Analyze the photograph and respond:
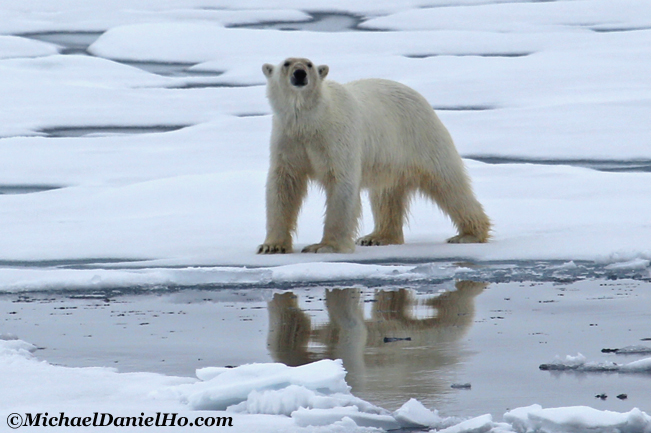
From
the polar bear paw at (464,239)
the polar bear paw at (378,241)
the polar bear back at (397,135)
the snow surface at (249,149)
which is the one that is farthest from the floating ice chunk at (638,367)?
the polar bear paw at (378,241)

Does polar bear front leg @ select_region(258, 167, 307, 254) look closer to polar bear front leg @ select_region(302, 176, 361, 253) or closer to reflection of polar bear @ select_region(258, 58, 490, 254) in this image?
reflection of polar bear @ select_region(258, 58, 490, 254)

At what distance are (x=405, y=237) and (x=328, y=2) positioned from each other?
52.2 ft

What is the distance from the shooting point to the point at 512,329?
3.83 metres

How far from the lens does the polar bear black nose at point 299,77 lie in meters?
6.05

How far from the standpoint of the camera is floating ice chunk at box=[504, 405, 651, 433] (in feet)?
8.15

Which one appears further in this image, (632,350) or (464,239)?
(464,239)

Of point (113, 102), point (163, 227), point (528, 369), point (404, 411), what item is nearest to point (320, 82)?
point (163, 227)

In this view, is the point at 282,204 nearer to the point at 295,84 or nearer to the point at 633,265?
the point at 295,84

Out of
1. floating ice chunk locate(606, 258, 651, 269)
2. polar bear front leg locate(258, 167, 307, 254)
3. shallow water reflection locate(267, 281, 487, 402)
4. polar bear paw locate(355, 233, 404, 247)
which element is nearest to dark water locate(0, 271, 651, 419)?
shallow water reflection locate(267, 281, 487, 402)

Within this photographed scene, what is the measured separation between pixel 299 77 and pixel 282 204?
757 mm

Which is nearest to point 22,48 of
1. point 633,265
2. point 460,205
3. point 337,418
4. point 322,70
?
point 460,205

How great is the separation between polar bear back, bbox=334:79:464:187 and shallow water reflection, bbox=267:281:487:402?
191 cm

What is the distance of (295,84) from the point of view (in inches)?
239

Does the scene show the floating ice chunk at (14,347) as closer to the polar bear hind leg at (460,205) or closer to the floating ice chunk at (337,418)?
the floating ice chunk at (337,418)
